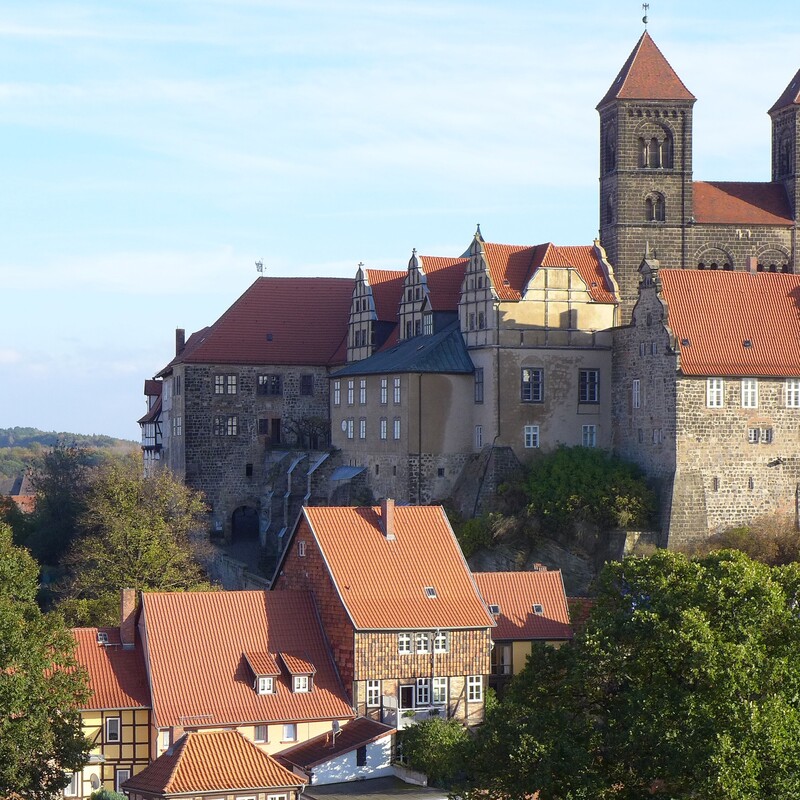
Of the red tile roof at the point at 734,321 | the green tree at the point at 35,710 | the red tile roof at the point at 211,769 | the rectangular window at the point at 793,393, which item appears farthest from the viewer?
the rectangular window at the point at 793,393

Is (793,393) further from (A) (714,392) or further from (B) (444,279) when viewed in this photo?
(B) (444,279)

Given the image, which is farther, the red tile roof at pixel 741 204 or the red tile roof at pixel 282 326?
the red tile roof at pixel 282 326

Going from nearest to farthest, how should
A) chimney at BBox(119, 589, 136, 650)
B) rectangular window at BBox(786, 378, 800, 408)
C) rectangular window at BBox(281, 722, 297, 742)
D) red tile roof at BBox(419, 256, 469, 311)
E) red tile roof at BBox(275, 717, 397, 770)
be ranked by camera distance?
red tile roof at BBox(275, 717, 397, 770) → rectangular window at BBox(281, 722, 297, 742) → chimney at BBox(119, 589, 136, 650) → rectangular window at BBox(786, 378, 800, 408) → red tile roof at BBox(419, 256, 469, 311)

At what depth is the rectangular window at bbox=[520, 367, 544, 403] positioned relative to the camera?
68438mm

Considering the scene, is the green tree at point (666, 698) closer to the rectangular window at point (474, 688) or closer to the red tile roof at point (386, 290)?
the rectangular window at point (474, 688)

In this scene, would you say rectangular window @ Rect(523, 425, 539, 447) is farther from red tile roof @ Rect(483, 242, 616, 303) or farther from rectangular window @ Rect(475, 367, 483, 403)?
red tile roof @ Rect(483, 242, 616, 303)

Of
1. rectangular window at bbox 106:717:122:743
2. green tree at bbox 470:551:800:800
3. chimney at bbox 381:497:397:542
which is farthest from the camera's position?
chimney at bbox 381:497:397:542

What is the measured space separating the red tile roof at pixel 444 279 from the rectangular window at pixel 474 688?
24.1 m

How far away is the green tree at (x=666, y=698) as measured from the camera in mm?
36969

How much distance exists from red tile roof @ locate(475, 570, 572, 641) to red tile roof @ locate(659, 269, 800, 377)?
1034cm

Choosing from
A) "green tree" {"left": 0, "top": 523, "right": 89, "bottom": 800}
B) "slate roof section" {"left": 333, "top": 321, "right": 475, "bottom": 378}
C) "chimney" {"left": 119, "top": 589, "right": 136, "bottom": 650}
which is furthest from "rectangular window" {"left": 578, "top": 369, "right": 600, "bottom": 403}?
"green tree" {"left": 0, "top": 523, "right": 89, "bottom": 800}

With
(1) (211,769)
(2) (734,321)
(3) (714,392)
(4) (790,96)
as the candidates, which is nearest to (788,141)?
(4) (790,96)

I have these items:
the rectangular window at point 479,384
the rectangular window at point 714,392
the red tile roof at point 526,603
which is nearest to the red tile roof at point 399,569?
the red tile roof at point 526,603

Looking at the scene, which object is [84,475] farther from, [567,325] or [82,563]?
[567,325]
